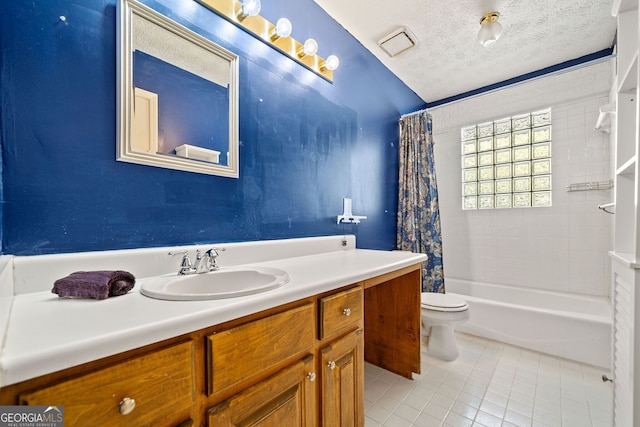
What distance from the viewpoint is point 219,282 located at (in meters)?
1.03

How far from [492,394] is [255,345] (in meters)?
1.53

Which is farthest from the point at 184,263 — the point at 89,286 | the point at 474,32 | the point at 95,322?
the point at 474,32

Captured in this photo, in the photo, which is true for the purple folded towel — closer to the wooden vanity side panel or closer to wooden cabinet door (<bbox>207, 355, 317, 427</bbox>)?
wooden cabinet door (<bbox>207, 355, 317, 427</bbox>)

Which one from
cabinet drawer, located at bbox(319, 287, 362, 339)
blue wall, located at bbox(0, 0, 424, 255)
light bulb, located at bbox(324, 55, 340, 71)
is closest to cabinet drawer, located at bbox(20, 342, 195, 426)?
cabinet drawer, located at bbox(319, 287, 362, 339)

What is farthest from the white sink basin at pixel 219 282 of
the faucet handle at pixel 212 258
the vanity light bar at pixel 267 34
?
→ the vanity light bar at pixel 267 34

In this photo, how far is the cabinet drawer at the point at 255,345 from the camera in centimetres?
60

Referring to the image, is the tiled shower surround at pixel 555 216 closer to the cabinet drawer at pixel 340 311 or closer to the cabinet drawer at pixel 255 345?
the cabinet drawer at pixel 340 311

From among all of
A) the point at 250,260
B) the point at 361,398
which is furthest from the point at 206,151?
the point at 361,398

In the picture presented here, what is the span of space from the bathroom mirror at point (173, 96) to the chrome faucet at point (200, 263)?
35 centimetres

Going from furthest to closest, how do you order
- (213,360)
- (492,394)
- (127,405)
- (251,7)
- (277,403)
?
(492,394) < (251,7) < (277,403) < (213,360) < (127,405)

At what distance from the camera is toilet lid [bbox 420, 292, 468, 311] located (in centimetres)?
178

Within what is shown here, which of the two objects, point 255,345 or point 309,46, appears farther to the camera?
point 309,46

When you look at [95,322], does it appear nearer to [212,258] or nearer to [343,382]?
[212,258]

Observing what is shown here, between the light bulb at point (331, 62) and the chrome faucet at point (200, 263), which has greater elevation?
the light bulb at point (331, 62)
